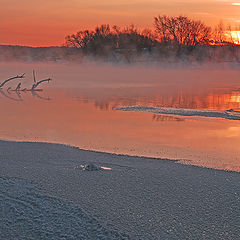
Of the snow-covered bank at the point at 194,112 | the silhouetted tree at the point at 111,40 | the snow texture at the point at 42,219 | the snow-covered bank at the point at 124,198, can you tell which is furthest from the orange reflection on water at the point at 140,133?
the silhouetted tree at the point at 111,40

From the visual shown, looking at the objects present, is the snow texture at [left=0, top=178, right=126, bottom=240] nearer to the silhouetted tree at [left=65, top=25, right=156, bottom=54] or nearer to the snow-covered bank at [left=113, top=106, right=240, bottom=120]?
the snow-covered bank at [left=113, top=106, right=240, bottom=120]

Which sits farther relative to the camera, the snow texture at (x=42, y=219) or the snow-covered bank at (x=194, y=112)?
the snow-covered bank at (x=194, y=112)

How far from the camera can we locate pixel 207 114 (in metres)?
12.3

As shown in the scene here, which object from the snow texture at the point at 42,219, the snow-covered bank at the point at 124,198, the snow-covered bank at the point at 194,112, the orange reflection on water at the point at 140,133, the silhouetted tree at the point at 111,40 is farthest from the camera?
the silhouetted tree at the point at 111,40

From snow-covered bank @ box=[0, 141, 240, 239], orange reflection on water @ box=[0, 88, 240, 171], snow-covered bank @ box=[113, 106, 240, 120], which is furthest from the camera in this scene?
snow-covered bank @ box=[113, 106, 240, 120]

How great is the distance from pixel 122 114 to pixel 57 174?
24.4ft

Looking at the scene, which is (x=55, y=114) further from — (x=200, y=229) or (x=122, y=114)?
(x=200, y=229)

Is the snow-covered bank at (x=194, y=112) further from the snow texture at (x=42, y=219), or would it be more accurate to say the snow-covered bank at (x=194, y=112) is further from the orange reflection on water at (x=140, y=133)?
the snow texture at (x=42, y=219)

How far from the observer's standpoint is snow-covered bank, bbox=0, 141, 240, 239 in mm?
3699

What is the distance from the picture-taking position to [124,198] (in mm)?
4352

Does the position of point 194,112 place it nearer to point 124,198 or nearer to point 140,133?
point 140,133

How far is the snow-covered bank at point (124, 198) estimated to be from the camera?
3699mm

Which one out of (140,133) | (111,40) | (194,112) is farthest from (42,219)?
(111,40)

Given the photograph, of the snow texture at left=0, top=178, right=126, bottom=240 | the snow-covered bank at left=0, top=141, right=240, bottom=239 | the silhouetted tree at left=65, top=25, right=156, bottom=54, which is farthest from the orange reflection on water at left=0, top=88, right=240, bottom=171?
the silhouetted tree at left=65, top=25, right=156, bottom=54
